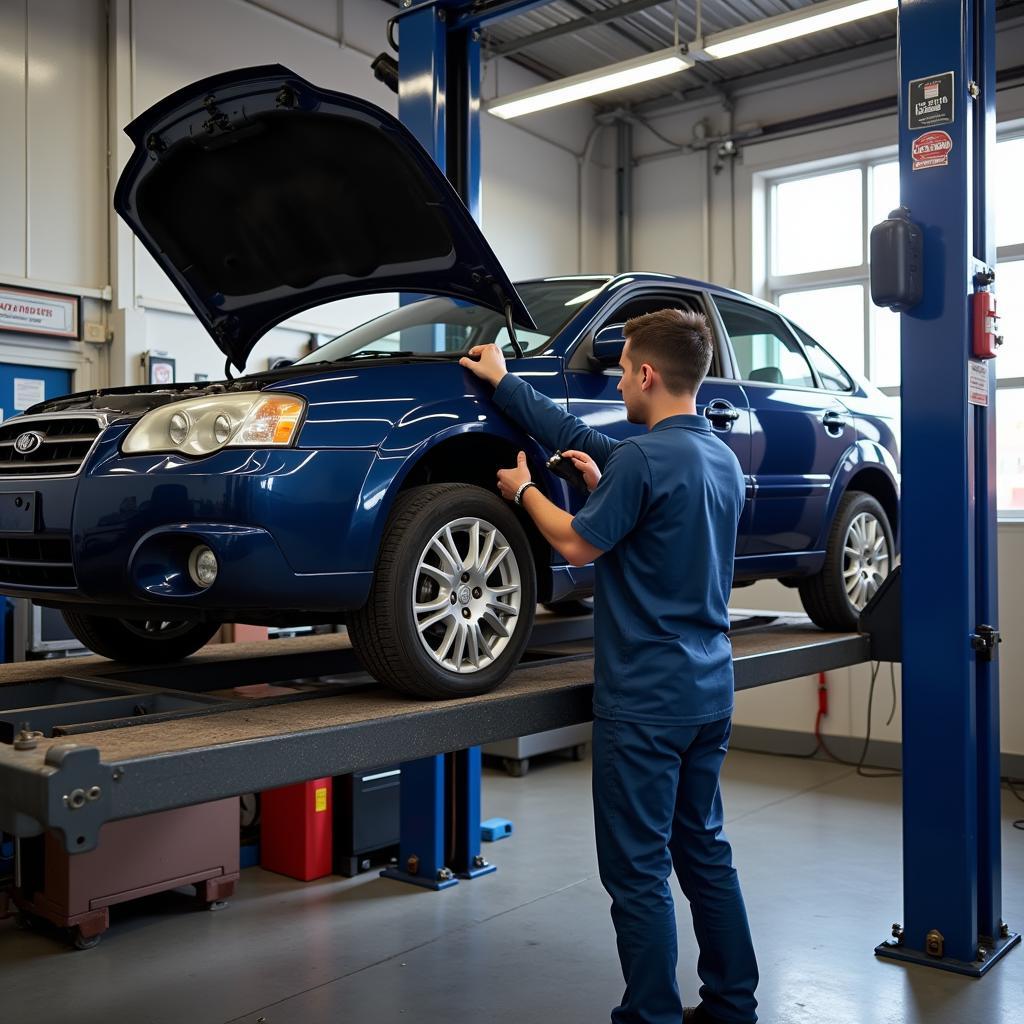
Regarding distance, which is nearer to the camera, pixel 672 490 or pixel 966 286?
pixel 672 490

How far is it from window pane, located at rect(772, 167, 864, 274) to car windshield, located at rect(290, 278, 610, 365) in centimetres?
517

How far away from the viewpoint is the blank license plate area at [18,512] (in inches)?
102

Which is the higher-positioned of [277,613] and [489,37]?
[489,37]

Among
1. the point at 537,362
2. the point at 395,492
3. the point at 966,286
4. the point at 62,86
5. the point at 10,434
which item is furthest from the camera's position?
the point at 62,86

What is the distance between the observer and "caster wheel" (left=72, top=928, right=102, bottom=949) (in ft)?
13.4

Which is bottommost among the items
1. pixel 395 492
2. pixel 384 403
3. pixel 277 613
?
pixel 277 613

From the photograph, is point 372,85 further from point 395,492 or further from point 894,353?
point 395,492

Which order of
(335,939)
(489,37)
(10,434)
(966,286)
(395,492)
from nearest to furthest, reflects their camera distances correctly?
(395,492) < (10,434) < (966,286) < (335,939) < (489,37)

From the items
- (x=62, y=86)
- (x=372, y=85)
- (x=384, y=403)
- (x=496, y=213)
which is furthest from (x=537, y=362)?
(x=496, y=213)

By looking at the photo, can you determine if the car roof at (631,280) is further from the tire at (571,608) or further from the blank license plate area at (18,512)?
the blank license plate area at (18,512)

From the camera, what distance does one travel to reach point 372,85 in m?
7.49

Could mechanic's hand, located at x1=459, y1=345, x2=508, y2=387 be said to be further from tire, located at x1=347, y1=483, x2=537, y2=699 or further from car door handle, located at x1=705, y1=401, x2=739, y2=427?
car door handle, located at x1=705, y1=401, x2=739, y2=427

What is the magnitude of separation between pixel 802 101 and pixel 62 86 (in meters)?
5.12

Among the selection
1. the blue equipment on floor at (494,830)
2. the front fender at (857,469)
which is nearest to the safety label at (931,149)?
the front fender at (857,469)
